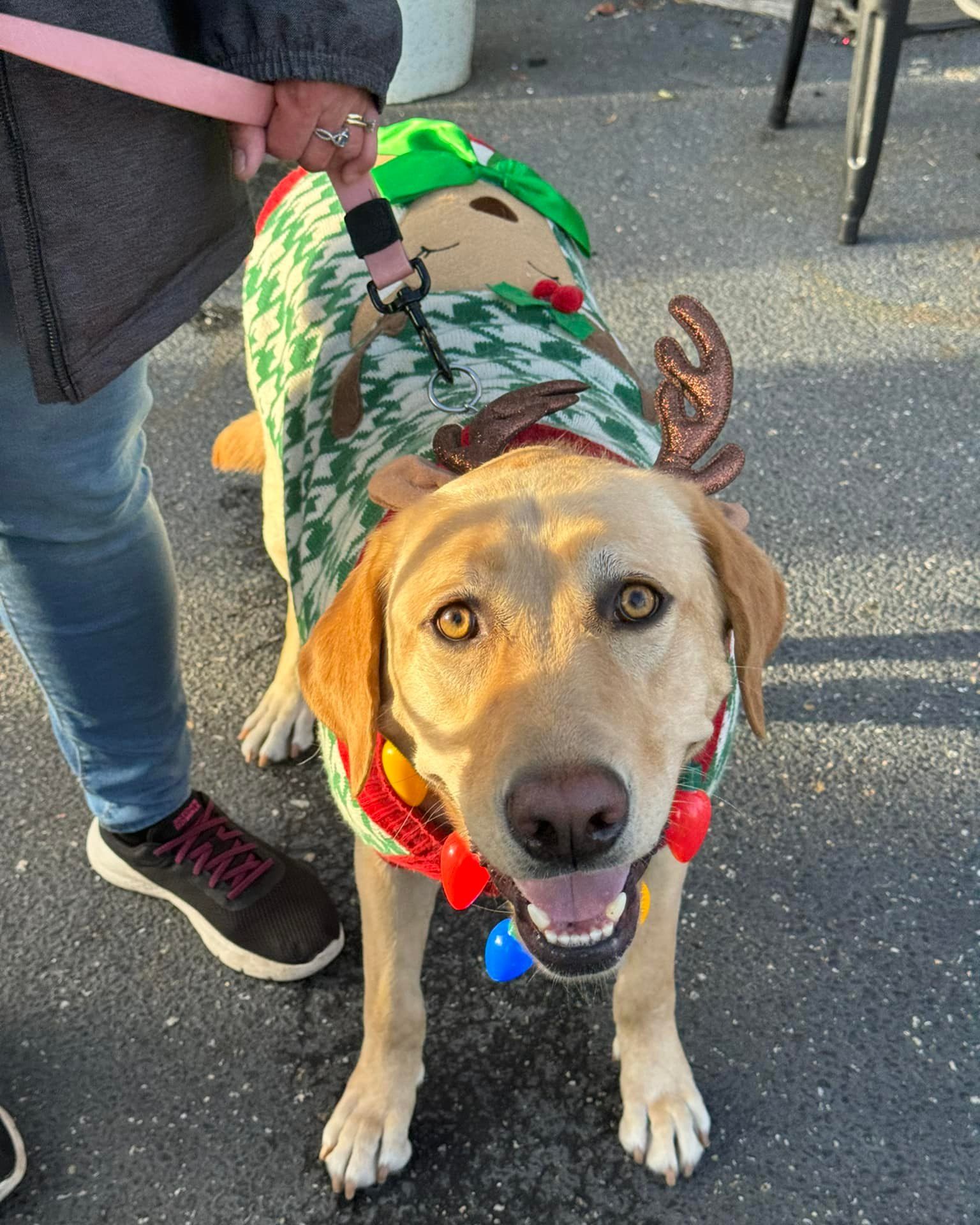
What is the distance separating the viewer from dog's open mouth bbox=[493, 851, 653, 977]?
1.62m

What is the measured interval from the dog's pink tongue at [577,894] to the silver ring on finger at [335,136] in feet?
3.71

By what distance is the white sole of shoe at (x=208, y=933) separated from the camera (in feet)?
7.70

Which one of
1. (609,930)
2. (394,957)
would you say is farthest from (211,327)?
(609,930)

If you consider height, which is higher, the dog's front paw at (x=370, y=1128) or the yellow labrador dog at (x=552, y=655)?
the yellow labrador dog at (x=552, y=655)

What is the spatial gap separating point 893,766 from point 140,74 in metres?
2.15

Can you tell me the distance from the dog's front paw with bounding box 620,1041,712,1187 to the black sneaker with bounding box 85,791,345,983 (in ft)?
2.23

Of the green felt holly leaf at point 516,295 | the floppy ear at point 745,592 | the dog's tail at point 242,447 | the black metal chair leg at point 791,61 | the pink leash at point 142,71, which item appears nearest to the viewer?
the pink leash at point 142,71

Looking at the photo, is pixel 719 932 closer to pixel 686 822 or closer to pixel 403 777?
pixel 686 822

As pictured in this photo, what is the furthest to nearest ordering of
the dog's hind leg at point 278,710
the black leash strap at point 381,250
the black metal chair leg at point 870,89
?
the black metal chair leg at point 870,89, the dog's hind leg at point 278,710, the black leash strap at point 381,250

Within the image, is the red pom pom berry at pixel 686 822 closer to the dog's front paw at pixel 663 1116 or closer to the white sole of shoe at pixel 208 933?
the dog's front paw at pixel 663 1116

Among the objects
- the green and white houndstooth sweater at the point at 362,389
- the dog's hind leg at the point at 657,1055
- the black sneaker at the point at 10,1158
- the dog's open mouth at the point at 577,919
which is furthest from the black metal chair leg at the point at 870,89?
the black sneaker at the point at 10,1158

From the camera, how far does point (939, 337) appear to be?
3939mm

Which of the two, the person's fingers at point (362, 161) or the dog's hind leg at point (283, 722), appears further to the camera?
the dog's hind leg at point (283, 722)

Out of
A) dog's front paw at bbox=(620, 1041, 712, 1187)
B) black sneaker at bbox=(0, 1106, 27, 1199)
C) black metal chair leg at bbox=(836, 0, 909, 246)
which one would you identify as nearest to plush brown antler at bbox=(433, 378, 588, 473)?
dog's front paw at bbox=(620, 1041, 712, 1187)
